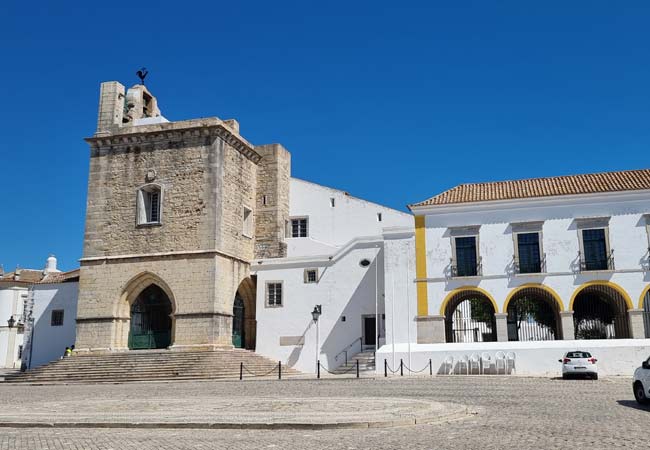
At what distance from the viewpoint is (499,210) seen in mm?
27188

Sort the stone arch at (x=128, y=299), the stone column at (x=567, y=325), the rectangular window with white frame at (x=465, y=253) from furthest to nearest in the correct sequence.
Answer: the stone arch at (x=128, y=299)
the rectangular window with white frame at (x=465, y=253)
the stone column at (x=567, y=325)

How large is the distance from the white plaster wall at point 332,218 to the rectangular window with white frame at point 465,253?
6.65 m

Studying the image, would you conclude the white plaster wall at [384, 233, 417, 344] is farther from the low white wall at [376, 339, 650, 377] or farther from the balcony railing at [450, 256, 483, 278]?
the balcony railing at [450, 256, 483, 278]

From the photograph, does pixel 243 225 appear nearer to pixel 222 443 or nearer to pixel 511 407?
pixel 511 407

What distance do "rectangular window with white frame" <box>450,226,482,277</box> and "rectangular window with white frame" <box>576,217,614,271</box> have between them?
4052mm

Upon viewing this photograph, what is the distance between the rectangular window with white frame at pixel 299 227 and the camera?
3506 cm

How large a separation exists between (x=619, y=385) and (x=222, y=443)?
13468mm

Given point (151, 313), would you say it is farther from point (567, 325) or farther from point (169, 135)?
point (567, 325)

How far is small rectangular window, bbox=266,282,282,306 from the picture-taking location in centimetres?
3134

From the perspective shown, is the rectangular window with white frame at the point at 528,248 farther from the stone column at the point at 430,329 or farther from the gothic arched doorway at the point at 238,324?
the gothic arched doorway at the point at 238,324

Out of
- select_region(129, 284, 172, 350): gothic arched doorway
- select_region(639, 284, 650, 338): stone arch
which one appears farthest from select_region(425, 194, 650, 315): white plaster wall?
select_region(129, 284, 172, 350): gothic arched doorway

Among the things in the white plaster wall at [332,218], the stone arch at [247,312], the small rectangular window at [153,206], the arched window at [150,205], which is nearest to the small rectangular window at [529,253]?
the white plaster wall at [332,218]

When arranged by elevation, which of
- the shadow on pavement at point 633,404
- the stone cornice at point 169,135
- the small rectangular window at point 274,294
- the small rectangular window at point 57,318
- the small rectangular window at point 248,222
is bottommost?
the shadow on pavement at point 633,404

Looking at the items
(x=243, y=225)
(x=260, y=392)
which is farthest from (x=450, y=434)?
(x=243, y=225)
